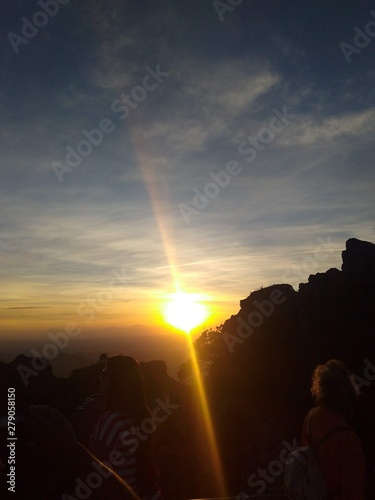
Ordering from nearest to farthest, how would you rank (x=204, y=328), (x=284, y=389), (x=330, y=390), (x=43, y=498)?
(x=43, y=498), (x=330, y=390), (x=284, y=389), (x=204, y=328)

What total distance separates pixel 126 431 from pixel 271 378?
23.4 metres

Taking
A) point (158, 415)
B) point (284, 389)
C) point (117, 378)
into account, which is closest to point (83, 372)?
point (158, 415)

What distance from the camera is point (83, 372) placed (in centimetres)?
5031

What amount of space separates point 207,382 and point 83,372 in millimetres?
25949

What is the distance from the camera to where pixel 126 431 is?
12.4ft

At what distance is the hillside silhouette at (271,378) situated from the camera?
22.2 meters

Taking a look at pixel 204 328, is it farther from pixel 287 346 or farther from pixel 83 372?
pixel 83 372
